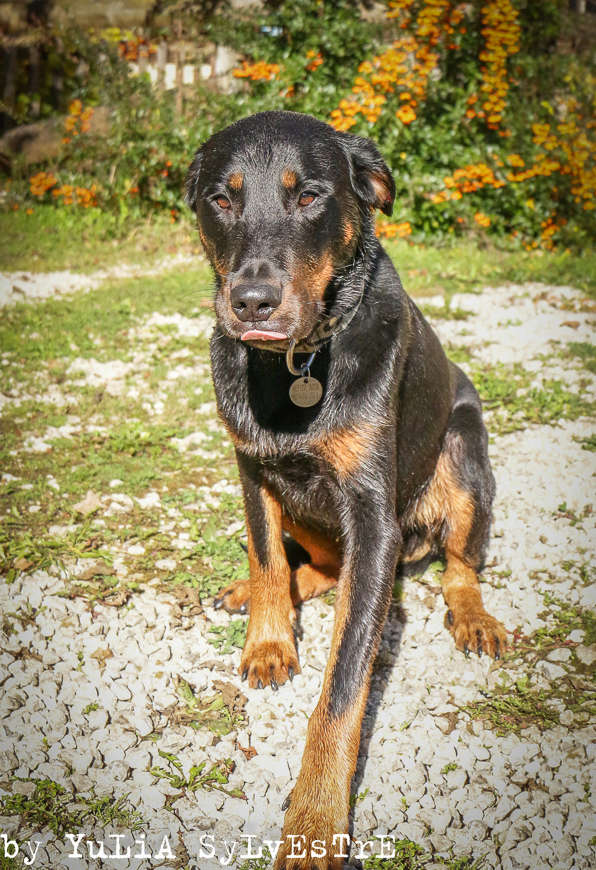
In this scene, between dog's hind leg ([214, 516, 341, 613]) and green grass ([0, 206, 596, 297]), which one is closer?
dog's hind leg ([214, 516, 341, 613])

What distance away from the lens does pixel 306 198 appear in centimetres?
250

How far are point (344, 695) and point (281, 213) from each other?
5.35 feet

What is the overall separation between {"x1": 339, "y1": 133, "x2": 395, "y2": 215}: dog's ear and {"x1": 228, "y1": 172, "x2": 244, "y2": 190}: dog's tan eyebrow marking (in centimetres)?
47

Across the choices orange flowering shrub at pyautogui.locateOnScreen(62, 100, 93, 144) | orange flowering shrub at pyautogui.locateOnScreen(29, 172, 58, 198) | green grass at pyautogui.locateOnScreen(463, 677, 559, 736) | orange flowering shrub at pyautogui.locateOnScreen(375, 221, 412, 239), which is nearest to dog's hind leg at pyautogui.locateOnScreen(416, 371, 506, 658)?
green grass at pyautogui.locateOnScreen(463, 677, 559, 736)

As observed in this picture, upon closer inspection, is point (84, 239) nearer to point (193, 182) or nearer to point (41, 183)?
point (41, 183)

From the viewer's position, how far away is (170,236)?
9.13m

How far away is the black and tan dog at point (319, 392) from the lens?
7.51ft

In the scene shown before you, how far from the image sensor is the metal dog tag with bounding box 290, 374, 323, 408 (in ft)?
8.48

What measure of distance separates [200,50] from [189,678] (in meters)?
9.81

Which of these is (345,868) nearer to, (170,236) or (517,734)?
(517,734)

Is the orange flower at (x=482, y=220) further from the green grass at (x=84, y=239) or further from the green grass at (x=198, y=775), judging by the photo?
the green grass at (x=198, y=775)

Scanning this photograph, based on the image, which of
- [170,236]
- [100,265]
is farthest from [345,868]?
[170,236]

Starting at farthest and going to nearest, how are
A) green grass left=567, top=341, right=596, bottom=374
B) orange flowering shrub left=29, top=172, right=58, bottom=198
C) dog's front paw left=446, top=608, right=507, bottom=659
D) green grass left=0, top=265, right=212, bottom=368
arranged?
orange flowering shrub left=29, top=172, right=58, bottom=198
green grass left=0, top=265, right=212, bottom=368
green grass left=567, top=341, right=596, bottom=374
dog's front paw left=446, top=608, right=507, bottom=659

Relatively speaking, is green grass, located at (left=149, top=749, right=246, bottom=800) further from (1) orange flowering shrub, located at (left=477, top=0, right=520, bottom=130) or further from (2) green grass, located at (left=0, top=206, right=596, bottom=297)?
(1) orange flowering shrub, located at (left=477, top=0, right=520, bottom=130)
